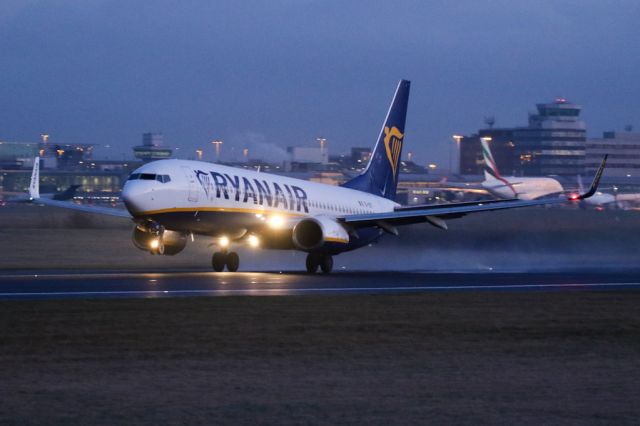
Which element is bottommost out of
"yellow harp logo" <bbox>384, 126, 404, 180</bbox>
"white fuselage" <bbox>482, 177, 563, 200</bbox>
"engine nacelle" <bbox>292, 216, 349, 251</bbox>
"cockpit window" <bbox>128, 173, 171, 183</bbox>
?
"white fuselage" <bbox>482, 177, 563, 200</bbox>

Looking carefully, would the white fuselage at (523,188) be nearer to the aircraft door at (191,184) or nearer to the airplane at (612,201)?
the airplane at (612,201)

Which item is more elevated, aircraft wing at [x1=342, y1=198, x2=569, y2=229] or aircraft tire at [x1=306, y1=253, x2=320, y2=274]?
aircraft wing at [x1=342, y1=198, x2=569, y2=229]

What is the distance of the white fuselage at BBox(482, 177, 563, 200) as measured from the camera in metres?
128

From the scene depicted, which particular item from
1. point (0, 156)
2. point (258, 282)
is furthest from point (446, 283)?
point (0, 156)

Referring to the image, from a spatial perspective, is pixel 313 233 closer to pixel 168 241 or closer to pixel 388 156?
pixel 168 241

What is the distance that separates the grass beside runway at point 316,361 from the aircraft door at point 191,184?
11318 millimetres

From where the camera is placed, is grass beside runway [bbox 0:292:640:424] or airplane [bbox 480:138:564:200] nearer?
grass beside runway [bbox 0:292:640:424]

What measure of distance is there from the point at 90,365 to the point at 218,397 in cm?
286

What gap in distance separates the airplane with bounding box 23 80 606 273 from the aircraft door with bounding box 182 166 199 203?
3 cm

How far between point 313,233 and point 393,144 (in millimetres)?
11912

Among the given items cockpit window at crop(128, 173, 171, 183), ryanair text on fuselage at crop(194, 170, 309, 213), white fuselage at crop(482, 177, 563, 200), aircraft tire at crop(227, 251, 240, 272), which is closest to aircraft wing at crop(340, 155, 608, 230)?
ryanair text on fuselage at crop(194, 170, 309, 213)

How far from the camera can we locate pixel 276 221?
1494 inches

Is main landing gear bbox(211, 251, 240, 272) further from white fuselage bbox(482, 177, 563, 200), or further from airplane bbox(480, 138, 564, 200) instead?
airplane bbox(480, 138, 564, 200)

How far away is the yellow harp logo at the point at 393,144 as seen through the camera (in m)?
47.8
